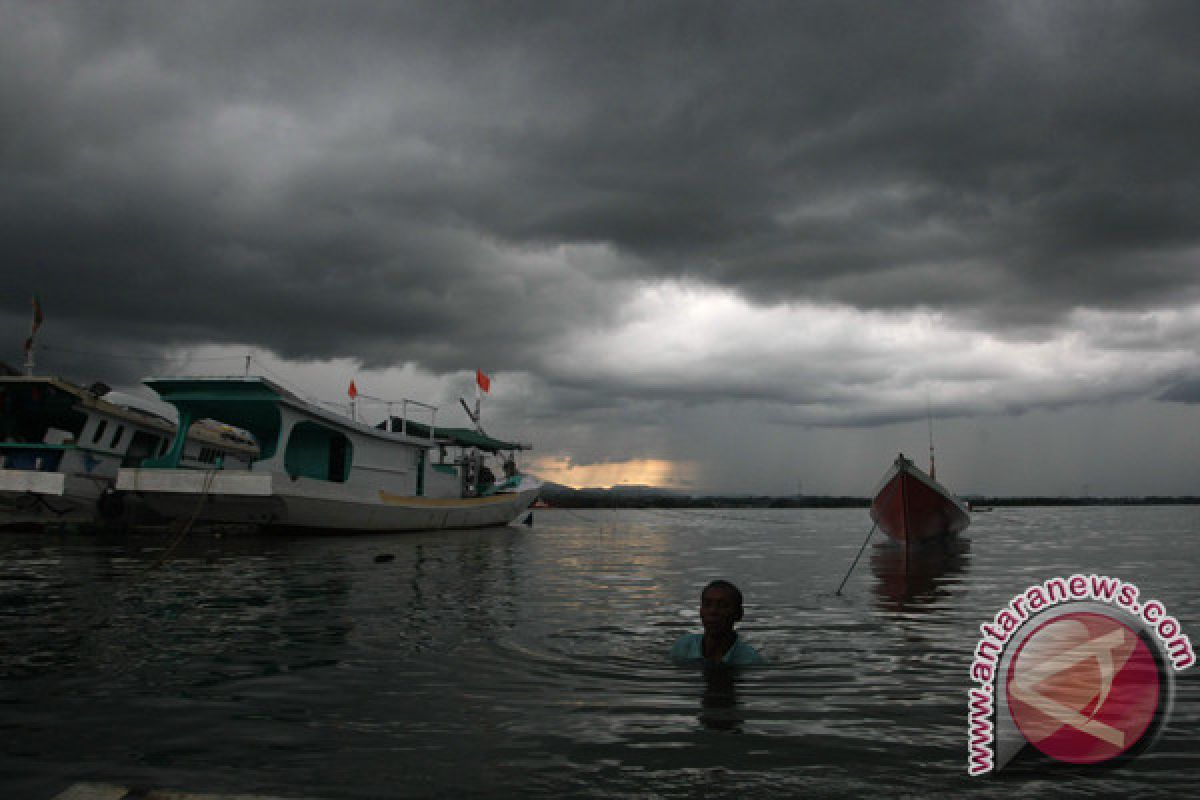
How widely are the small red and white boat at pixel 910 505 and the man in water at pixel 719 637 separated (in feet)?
68.3

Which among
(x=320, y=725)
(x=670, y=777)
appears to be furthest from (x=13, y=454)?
(x=670, y=777)

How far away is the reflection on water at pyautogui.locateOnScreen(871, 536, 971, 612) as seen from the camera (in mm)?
13100

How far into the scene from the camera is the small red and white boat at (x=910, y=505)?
1064 inches

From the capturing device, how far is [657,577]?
56.7ft

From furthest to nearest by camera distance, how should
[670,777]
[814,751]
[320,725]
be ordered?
[320,725], [814,751], [670,777]

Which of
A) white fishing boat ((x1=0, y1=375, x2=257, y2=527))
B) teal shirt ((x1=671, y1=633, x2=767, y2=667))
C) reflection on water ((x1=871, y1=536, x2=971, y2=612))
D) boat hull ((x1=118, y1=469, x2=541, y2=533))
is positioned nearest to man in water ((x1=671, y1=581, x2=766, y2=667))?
teal shirt ((x1=671, y1=633, x2=767, y2=667))

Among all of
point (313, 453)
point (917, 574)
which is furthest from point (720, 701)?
point (313, 453)

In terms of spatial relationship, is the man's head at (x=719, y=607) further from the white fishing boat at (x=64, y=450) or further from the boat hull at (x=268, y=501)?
the white fishing boat at (x=64, y=450)

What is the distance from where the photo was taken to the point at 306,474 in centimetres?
3225

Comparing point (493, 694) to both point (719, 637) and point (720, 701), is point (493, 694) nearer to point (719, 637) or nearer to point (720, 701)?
point (720, 701)

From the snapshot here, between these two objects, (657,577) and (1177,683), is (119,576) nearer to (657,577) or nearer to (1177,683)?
(657,577)

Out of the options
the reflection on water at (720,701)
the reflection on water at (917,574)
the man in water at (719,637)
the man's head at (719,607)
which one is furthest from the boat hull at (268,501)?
the reflection on water at (720,701)

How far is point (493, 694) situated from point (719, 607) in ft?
7.18

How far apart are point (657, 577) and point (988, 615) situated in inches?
291
